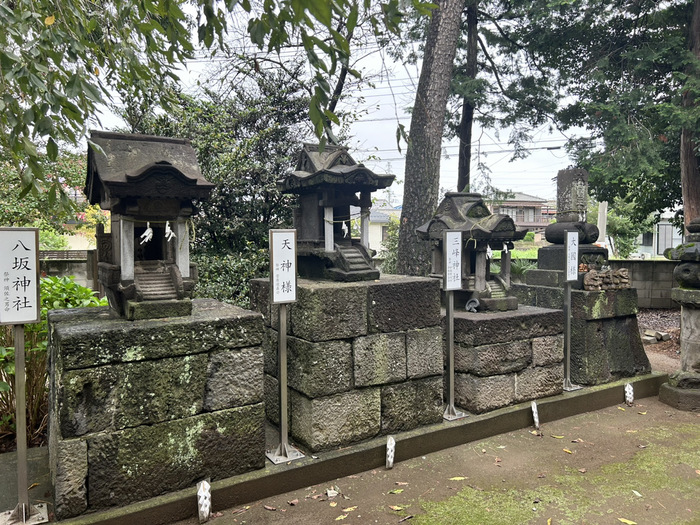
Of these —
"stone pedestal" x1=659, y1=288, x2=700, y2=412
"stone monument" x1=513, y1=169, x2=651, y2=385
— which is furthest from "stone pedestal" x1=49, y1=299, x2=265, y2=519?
"stone pedestal" x1=659, y1=288, x2=700, y2=412

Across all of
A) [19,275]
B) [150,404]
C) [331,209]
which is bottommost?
[150,404]

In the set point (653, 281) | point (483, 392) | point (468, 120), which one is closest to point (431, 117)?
point (483, 392)

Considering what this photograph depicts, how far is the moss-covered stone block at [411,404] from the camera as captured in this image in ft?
13.1

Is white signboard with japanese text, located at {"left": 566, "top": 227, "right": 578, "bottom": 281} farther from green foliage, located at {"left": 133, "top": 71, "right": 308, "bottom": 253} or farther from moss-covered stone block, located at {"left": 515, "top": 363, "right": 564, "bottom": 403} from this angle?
green foliage, located at {"left": 133, "top": 71, "right": 308, "bottom": 253}

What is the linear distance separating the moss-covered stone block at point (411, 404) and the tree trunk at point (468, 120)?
700 centimetres

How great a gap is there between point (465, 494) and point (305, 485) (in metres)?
1.13

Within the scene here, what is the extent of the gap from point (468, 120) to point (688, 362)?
23.8 ft

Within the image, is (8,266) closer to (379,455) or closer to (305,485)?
(305,485)

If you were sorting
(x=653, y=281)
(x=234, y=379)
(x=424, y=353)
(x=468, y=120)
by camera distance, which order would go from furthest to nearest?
(x=653, y=281), (x=468, y=120), (x=424, y=353), (x=234, y=379)

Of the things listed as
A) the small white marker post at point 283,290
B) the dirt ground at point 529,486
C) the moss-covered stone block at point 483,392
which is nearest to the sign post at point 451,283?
the moss-covered stone block at point 483,392

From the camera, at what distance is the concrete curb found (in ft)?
9.74

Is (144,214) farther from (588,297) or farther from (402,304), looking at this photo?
(588,297)

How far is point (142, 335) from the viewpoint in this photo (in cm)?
299

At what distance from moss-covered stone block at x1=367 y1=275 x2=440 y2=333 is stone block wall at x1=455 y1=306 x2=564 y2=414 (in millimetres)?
558
